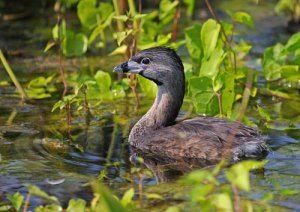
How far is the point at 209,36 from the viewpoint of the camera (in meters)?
9.06

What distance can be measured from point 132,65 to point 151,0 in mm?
5935

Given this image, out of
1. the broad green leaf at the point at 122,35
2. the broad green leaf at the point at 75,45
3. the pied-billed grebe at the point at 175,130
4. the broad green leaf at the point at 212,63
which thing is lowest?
the pied-billed grebe at the point at 175,130

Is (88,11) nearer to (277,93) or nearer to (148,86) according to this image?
(148,86)

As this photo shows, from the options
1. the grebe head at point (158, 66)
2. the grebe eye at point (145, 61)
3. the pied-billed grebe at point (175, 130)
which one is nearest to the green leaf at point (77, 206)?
the pied-billed grebe at point (175, 130)

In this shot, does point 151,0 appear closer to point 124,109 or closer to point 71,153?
point 124,109

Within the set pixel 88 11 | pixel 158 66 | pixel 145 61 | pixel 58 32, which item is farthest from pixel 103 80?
pixel 88 11

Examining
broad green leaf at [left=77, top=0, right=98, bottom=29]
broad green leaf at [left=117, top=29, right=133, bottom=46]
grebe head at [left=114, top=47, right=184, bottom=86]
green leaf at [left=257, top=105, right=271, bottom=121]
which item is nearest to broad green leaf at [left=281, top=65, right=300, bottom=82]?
green leaf at [left=257, top=105, right=271, bottom=121]

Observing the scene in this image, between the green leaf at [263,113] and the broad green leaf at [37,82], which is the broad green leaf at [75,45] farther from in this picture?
the green leaf at [263,113]

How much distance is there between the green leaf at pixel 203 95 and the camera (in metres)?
8.37

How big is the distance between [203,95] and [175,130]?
26.1 inches

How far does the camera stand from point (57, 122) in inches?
352

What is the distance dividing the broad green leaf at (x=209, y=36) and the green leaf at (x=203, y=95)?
78cm

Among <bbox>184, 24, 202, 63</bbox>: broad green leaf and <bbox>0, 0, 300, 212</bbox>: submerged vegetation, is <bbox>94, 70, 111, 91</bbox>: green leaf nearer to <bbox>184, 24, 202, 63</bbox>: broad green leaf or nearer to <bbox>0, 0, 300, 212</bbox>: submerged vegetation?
Answer: <bbox>0, 0, 300, 212</bbox>: submerged vegetation

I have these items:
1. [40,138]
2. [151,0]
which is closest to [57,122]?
[40,138]
